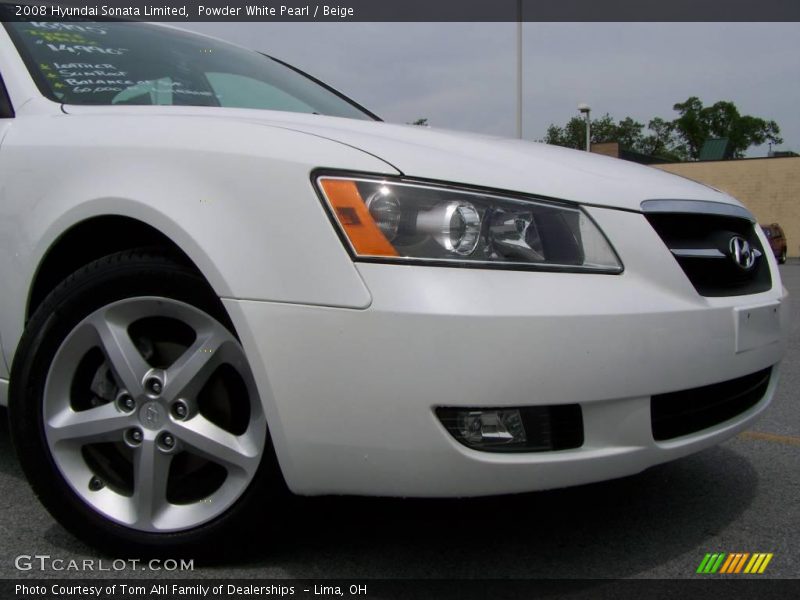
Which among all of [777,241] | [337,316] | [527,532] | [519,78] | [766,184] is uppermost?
[519,78]

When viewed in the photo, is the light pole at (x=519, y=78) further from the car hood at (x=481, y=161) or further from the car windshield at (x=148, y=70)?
the car hood at (x=481, y=161)

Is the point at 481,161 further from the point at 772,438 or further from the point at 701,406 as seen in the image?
the point at 772,438

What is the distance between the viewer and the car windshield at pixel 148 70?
2566mm

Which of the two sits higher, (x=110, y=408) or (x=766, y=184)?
Result: (x=110, y=408)

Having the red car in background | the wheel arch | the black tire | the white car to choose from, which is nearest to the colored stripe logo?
the white car

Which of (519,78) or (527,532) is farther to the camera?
(519,78)

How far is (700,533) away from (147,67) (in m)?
2.39

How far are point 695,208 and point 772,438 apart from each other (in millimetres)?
1508

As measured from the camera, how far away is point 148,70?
2.78 metres

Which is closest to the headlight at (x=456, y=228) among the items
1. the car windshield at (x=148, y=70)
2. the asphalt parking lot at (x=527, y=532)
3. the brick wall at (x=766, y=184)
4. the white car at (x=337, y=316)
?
the white car at (x=337, y=316)

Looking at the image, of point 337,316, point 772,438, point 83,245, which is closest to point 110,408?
point 83,245

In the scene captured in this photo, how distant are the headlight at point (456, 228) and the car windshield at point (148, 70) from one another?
1.19 m

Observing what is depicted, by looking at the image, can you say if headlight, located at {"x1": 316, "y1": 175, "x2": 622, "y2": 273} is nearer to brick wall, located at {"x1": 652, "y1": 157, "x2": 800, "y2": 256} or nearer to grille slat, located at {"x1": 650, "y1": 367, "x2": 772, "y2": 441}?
grille slat, located at {"x1": 650, "y1": 367, "x2": 772, "y2": 441}

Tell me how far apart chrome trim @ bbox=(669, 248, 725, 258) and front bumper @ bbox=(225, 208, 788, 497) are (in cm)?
19
